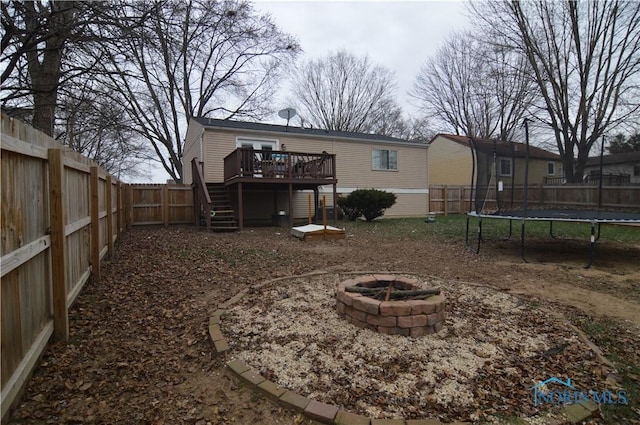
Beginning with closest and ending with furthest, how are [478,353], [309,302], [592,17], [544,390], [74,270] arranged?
1. [544,390]
2. [478,353]
3. [74,270]
4. [309,302]
5. [592,17]

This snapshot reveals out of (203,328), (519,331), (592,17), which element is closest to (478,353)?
(519,331)

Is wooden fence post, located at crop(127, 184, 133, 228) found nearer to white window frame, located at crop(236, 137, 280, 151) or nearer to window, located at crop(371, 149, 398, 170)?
white window frame, located at crop(236, 137, 280, 151)

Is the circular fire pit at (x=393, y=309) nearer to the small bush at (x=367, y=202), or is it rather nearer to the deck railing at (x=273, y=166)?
the deck railing at (x=273, y=166)

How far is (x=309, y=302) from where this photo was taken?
373 centimetres

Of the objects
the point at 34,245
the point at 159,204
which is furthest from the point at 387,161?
the point at 34,245

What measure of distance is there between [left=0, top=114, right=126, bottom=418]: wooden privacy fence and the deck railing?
7108 millimetres

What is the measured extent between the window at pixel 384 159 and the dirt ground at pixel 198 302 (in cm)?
828

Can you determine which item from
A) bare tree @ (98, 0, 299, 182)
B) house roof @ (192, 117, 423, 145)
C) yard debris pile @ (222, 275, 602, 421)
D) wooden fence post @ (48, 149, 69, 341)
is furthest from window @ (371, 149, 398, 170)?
wooden fence post @ (48, 149, 69, 341)

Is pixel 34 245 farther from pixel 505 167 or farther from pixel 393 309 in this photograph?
pixel 505 167

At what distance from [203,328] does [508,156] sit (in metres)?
8.29

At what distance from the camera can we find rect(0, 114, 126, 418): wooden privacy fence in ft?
6.04

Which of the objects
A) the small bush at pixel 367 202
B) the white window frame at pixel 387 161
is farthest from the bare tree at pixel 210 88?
the small bush at pixel 367 202

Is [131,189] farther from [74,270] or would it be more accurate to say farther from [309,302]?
[309,302]

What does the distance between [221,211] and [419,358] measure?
9111mm
